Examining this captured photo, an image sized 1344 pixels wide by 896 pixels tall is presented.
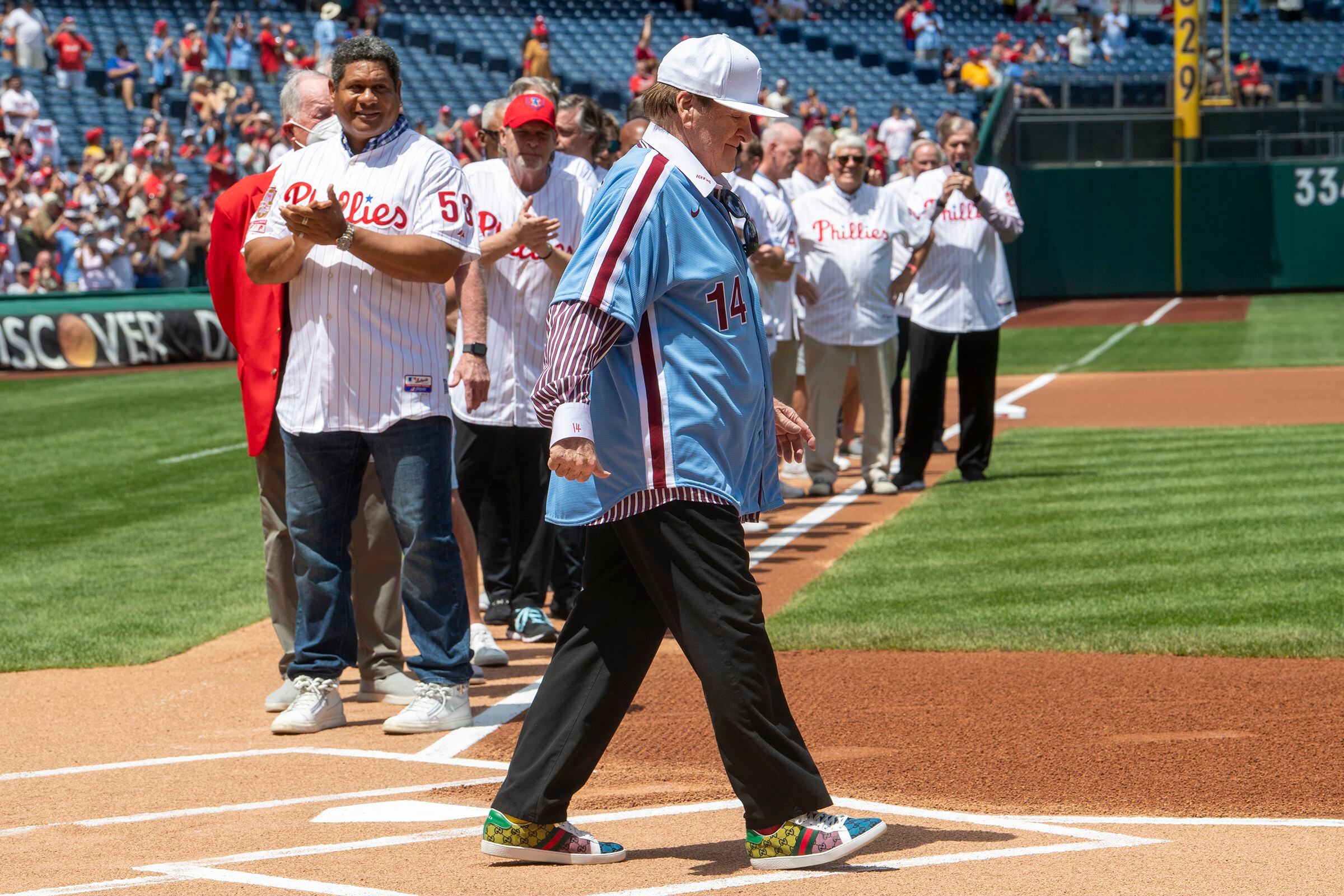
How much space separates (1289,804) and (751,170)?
6.61 metres

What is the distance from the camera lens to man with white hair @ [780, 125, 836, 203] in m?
11.9

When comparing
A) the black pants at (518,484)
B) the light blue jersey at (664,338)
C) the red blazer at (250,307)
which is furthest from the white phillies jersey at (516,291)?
the light blue jersey at (664,338)

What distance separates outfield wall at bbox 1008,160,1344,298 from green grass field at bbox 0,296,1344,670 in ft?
62.8

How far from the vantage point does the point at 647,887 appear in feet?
12.3

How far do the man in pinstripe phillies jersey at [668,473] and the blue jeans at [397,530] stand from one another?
150 centimetres

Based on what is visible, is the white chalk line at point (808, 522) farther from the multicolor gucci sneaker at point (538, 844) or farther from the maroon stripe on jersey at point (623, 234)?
the maroon stripe on jersey at point (623, 234)

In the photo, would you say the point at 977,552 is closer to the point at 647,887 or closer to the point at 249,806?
the point at 249,806

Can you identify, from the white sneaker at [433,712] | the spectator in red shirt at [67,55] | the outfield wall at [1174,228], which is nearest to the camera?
the white sneaker at [433,712]

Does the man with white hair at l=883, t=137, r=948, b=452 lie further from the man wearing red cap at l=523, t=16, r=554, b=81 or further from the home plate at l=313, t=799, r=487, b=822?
the man wearing red cap at l=523, t=16, r=554, b=81

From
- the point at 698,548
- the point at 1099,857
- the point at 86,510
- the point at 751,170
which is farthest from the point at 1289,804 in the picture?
the point at 86,510

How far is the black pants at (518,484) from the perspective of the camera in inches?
286

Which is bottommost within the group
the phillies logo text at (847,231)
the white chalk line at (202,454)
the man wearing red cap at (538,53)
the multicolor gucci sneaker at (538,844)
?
the white chalk line at (202,454)

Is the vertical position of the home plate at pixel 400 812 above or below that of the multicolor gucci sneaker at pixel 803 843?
below

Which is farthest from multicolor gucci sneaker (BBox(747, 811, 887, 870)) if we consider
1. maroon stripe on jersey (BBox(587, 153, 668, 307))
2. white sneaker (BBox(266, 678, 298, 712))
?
white sneaker (BBox(266, 678, 298, 712))
